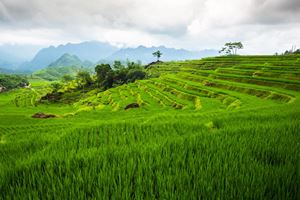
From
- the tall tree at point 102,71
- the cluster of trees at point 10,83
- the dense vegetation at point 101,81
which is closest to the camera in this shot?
the dense vegetation at point 101,81

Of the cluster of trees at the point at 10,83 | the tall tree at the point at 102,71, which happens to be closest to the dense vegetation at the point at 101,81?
the tall tree at the point at 102,71

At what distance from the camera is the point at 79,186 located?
1.56 m

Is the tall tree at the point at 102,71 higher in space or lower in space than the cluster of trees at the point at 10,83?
higher

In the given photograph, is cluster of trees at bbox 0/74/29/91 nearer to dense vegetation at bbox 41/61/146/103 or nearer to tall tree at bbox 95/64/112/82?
dense vegetation at bbox 41/61/146/103

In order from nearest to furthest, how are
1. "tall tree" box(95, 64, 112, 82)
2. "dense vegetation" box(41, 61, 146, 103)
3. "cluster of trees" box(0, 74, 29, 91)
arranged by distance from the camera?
"dense vegetation" box(41, 61, 146, 103) < "tall tree" box(95, 64, 112, 82) < "cluster of trees" box(0, 74, 29, 91)

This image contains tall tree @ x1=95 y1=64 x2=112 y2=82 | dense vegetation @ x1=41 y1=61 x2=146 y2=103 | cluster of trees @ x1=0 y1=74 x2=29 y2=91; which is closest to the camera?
dense vegetation @ x1=41 y1=61 x2=146 y2=103

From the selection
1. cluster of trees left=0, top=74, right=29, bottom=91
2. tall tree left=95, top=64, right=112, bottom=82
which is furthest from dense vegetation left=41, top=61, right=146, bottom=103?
cluster of trees left=0, top=74, right=29, bottom=91

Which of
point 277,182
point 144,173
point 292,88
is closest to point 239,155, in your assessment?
point 277,182

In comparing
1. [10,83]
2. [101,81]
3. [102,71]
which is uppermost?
[102,71]

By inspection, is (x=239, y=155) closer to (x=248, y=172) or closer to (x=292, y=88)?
(x=248, y=172)

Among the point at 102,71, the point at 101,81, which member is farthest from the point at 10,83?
the point at 102,71

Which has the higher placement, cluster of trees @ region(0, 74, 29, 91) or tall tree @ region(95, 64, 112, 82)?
tall tree @ region(95, 64, 112, 82)

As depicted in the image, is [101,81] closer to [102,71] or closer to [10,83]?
[102,71]

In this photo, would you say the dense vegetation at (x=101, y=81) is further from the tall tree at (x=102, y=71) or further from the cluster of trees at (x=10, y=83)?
the cluster of trees at (x=10, y=83)
